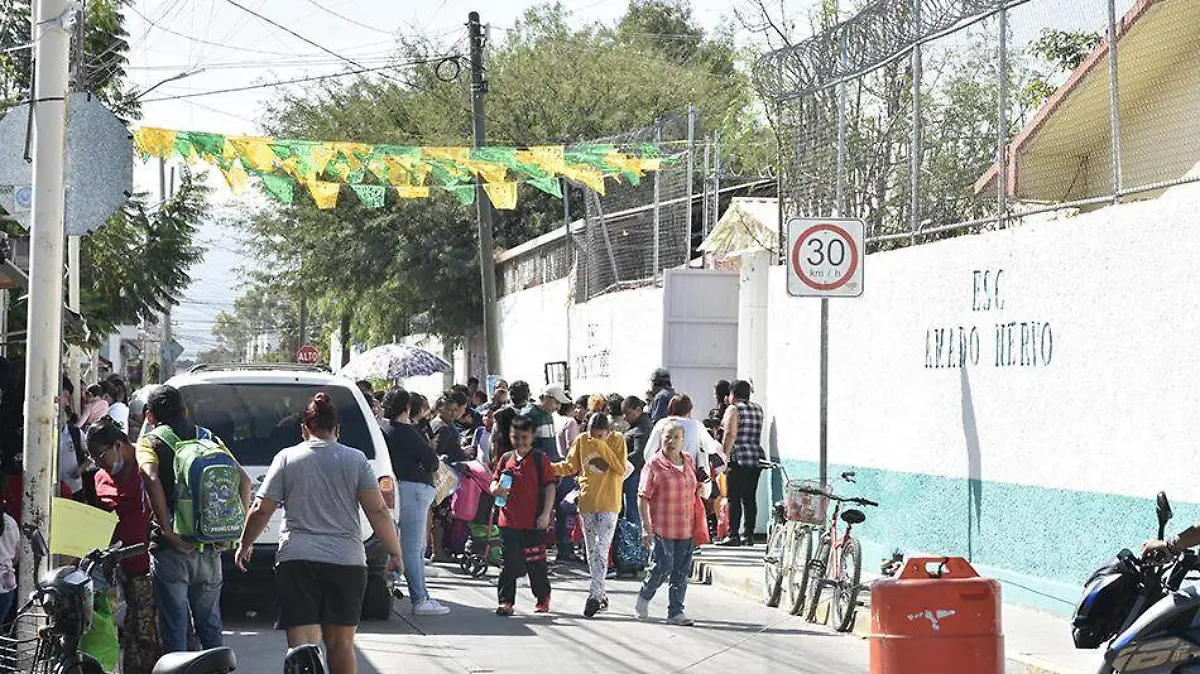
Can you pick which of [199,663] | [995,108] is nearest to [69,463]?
[199,663]

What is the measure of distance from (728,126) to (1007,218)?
19541mm

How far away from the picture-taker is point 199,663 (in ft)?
18.6

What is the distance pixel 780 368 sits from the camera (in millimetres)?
20422

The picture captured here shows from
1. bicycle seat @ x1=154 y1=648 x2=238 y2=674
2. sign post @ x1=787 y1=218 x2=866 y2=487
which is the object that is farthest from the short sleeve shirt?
sign post @ x1=787 y1=218 x2=866 y2=487

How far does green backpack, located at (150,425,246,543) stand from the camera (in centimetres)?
978

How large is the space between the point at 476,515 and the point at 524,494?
13.5 feet

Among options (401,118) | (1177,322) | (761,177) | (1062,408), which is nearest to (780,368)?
(1062,408)

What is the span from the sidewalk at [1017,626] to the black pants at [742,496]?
0.98 meters

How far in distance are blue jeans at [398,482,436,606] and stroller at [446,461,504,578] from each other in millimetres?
3257

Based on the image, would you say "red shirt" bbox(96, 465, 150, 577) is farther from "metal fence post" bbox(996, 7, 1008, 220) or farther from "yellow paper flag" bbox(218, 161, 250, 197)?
"yellow paper flag" bbox(218, 161, 250, 197)

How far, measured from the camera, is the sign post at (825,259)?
1533 cm

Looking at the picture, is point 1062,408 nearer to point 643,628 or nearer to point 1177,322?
point 1177,322

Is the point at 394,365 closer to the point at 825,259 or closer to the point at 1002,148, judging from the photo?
the point at 825,259

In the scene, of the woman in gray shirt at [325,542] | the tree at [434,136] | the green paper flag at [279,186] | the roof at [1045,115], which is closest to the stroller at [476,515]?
the roof at [1045,115]
